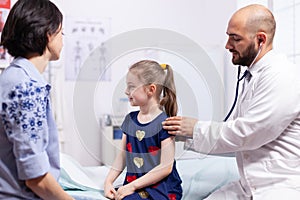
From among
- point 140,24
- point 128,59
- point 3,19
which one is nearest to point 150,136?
point 128,59

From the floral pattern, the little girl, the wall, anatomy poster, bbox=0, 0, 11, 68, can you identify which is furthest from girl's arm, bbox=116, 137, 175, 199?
anatomy poster, bbox=0, 0, 11, 68

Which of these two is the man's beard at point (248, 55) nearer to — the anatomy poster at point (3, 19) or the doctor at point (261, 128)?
the doctor at point (261, 128)

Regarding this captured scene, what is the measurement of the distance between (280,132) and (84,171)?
0.99 m

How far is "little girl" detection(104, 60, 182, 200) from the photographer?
1.39 meters

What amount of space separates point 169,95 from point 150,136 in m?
0.17

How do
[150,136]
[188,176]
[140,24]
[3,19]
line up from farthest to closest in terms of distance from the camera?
[140,24]
[3,19]
[188,176]
[150,136]

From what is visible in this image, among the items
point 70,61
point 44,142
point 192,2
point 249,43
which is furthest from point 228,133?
point 192,2

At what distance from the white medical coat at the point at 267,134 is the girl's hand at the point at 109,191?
1.16 ft

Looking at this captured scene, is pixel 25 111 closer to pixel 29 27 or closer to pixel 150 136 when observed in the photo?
pixel 29 27

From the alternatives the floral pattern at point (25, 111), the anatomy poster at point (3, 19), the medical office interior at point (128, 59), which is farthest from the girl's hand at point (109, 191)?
the anatomy poster at point (3, 19)

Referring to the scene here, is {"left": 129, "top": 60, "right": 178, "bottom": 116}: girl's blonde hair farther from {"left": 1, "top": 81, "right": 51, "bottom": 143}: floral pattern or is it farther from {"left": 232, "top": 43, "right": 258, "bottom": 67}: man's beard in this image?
{"left": 1, "top": 81, "right": 51, "bottom": 143}: floral pattern

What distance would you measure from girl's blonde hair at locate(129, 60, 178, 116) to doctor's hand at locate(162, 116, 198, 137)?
0.03m

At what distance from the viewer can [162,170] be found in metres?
1.42

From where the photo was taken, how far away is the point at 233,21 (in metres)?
1.63
